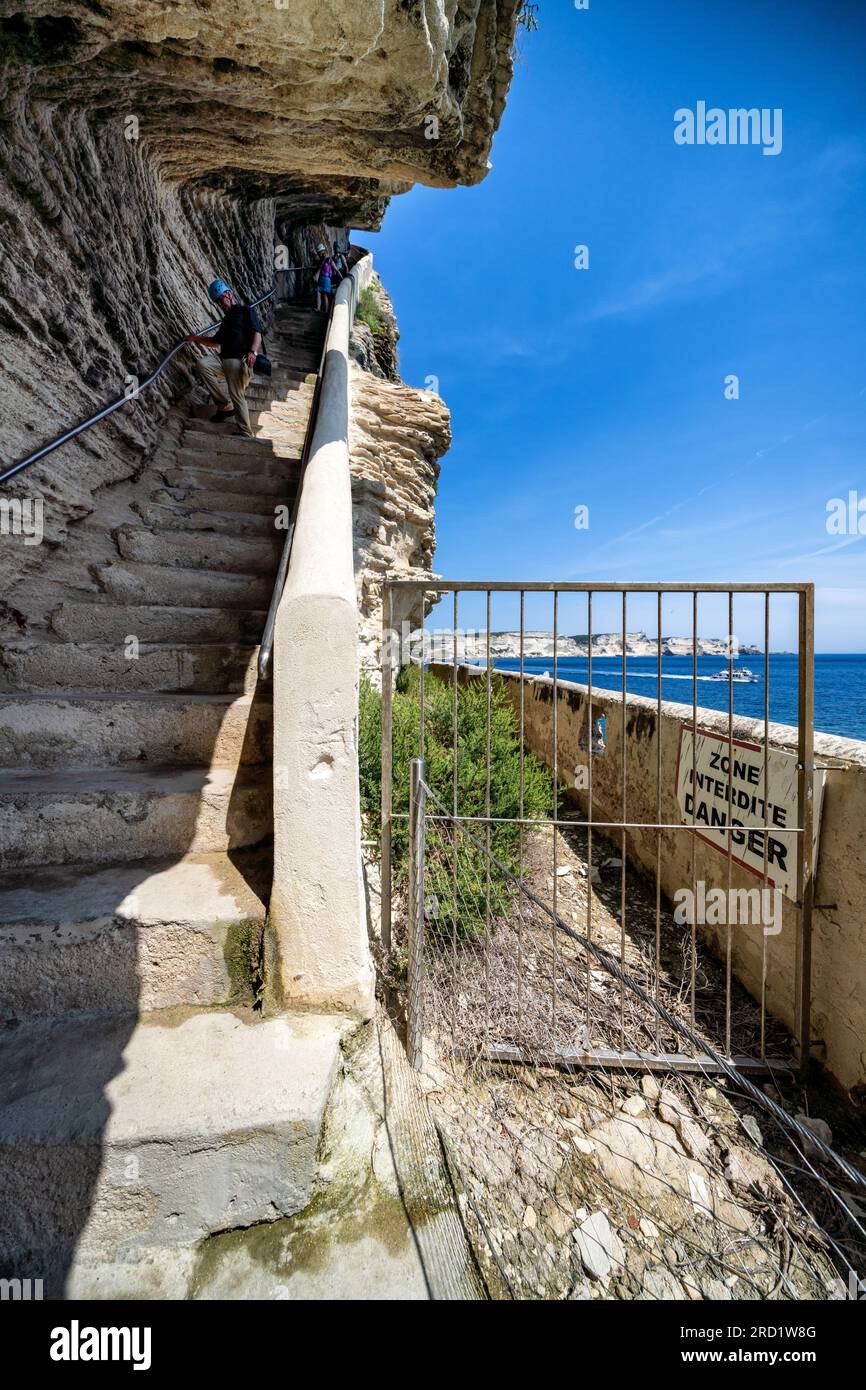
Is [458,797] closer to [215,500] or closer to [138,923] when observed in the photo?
[138,923]

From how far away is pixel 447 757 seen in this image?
473 cm

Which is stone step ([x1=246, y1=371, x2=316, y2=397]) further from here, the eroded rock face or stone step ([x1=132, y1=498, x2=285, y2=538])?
stone step ([x1=132, y1=498, x2=285, y2=538])

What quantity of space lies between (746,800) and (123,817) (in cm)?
334

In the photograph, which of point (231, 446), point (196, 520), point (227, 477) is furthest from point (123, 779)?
point (231, 446)

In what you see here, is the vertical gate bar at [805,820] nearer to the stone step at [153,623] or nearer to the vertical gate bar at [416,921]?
the vertical gate bar at [416,921]

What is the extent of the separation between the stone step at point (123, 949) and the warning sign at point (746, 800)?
232 cm

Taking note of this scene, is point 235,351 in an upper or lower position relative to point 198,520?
upper

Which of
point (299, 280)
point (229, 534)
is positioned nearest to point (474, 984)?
point (229, 534)

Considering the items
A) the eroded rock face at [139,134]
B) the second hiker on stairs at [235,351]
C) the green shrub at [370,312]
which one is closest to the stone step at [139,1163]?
the eroded rock face at [139,134]

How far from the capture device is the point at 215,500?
160 inches

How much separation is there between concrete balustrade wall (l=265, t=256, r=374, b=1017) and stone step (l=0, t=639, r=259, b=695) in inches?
44.5

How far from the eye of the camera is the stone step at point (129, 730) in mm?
2354
